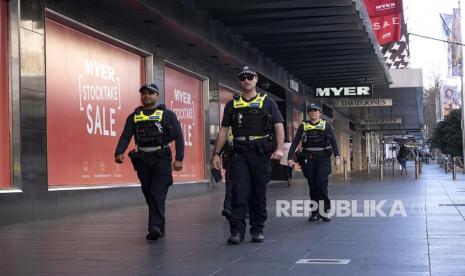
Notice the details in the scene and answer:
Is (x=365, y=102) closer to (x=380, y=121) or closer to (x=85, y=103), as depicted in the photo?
(x=380, y=121)

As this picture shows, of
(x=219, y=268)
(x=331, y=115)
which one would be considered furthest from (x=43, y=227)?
(x=331, y=115)

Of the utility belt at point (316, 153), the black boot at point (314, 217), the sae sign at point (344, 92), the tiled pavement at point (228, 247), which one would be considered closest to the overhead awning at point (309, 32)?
the sae sign at point (344, 92)

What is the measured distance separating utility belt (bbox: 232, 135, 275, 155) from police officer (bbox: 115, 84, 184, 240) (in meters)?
0.77

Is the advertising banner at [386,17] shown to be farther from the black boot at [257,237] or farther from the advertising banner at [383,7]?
the black boot at [257,237]

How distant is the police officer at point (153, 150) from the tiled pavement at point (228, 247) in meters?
0.45

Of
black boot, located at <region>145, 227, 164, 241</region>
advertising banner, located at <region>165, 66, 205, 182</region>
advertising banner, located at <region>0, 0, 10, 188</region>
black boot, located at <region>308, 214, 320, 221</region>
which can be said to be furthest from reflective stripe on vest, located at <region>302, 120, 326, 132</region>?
advertising banner, located at <region>165, 66, 205, 182</region>

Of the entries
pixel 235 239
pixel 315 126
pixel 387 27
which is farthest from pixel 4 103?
pixel 387 27

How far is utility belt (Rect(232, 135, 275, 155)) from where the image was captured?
23.9 feet

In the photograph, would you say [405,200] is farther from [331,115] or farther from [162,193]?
[331,115]

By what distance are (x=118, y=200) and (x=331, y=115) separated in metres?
25.3

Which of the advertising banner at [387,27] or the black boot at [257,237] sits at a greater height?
the advertising banner at [387,27]

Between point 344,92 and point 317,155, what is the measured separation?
14.9m

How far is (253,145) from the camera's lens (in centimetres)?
728

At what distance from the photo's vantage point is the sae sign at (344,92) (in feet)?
78.8
